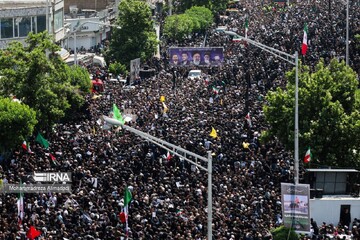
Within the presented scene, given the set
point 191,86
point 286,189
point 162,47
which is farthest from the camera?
point 162,47

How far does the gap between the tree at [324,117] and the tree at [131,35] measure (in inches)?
1348

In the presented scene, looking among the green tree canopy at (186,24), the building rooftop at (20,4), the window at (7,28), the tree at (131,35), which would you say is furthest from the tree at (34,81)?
the green tree canopy at (186,24)

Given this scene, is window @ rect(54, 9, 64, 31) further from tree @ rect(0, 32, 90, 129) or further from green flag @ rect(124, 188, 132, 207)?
green flag @ rect(124, 188, 132, 207)

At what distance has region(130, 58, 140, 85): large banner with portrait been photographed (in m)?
89.2

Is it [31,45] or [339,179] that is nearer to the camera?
[339,179]

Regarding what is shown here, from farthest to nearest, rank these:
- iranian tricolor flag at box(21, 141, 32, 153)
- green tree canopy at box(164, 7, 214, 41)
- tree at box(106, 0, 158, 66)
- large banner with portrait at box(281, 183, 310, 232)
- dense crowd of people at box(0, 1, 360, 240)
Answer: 1. green tree canopy at box(164, 7, 214, 41)
2. tree at box(106, 0, 158, 66)
3. iranian tricolor flag at box(21, 141, 32, 153)
4. dense crowd of people at box(0, 1, 360, 240)
5. large banner with portrait at box(281, 183, 310, 232)

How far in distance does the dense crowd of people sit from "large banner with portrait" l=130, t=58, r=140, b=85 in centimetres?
86

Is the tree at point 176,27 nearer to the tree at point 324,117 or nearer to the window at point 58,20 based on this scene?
the window at point 58,20

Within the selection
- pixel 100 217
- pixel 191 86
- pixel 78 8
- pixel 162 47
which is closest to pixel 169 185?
pixel 100 217

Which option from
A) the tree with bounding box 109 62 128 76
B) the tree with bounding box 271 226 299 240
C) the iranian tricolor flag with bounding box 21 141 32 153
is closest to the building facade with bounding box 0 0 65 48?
the tree with bounding box 109 62 128 76

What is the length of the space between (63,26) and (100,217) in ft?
173

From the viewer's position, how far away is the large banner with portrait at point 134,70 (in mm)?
89188

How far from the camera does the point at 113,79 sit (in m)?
89.3

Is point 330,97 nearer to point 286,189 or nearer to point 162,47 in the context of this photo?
point 286,189
